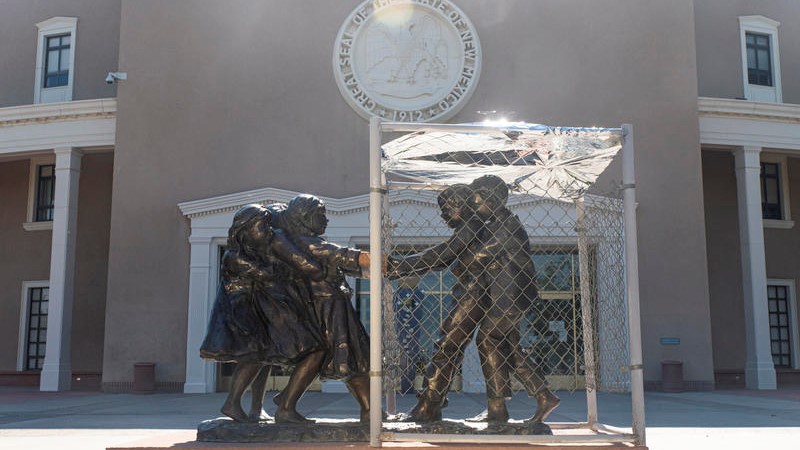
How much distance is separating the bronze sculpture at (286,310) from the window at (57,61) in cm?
1709

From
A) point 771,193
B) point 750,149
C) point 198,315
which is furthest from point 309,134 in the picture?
point 771,193

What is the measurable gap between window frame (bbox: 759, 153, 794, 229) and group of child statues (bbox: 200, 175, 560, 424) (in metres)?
17.0

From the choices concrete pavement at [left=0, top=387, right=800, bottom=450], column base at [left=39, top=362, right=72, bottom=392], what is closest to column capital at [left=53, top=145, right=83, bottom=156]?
column base at [left=39, top=362, right=72, bottom=392]

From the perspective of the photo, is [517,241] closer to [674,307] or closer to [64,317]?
[674,307]

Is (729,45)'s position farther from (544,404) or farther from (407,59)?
(544,404)

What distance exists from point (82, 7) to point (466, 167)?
18076mm

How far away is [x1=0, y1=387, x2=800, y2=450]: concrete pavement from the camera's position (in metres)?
8.46

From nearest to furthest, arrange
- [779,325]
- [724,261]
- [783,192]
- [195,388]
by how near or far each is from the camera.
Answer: [195,388] → [724,261] → [779,325] → [783,192]

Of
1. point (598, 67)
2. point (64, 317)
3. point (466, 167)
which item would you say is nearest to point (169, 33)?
point (64, 317)

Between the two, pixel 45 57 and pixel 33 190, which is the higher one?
pixel 45 57

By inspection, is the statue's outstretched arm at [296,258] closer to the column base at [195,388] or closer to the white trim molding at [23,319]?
the column base at [195,388]

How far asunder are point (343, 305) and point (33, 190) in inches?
702

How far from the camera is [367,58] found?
1770 centimetres

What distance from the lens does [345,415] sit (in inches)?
440
